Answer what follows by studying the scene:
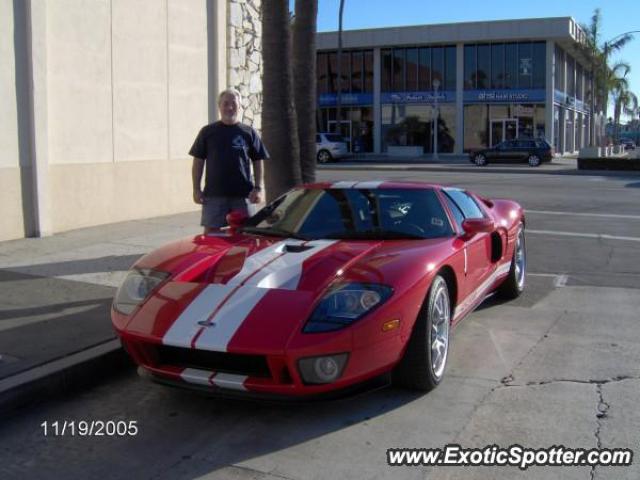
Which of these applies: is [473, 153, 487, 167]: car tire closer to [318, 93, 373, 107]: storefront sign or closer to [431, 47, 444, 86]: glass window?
[431, 47, 444, 86]: glass window

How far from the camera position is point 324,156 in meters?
39.0

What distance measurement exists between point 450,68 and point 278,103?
40041 mm

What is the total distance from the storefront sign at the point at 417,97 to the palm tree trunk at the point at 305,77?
3828 centimetres

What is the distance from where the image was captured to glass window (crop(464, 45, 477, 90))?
149 ft

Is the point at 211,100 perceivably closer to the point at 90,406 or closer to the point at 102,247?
the point at 102,247

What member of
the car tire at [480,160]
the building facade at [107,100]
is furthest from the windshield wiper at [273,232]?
the car tire at [480,160]

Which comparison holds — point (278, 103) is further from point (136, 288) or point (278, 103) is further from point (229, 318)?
point (229, 318)

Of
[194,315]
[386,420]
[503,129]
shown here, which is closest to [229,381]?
Answer: [194,315]

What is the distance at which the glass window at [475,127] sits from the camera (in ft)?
150

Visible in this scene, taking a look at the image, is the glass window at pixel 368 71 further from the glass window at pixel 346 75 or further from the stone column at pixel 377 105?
the glass window at pixel 346 75

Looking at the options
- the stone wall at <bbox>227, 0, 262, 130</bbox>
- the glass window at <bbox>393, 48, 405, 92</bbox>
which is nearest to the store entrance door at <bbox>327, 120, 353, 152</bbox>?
the glass window at <bbox>393, 48, 405, 92</bbox>

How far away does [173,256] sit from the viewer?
4.82 meters

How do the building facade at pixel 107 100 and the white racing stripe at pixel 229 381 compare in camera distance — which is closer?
the white racing stripe at pixel 229 381

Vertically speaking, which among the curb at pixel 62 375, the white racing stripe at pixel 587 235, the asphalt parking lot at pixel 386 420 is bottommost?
the asphalt parking lot at pixel 386 420
